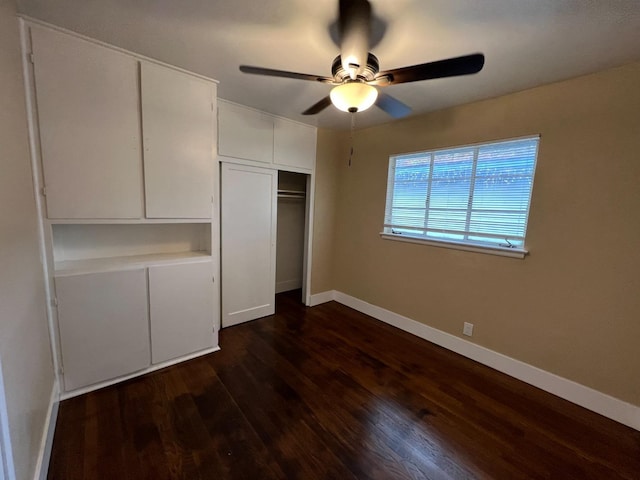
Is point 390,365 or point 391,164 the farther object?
point 391,164

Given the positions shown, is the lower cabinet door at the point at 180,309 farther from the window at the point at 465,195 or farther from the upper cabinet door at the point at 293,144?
the window at the point at 465,195

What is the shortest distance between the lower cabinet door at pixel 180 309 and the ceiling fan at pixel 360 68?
1.72 m

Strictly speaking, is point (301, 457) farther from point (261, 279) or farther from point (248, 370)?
point (261, 279)

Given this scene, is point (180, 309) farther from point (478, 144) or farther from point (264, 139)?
point (478, 144)

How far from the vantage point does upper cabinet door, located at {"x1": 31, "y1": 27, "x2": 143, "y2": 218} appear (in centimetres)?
166

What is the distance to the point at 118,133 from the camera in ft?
6.26

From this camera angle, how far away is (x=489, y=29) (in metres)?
1.50


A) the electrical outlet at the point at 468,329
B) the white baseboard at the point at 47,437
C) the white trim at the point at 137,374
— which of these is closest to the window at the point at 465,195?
the electrical outlet at the point at 468,329

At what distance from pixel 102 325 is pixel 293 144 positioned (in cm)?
263

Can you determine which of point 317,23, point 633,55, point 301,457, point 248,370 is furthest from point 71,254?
point 633,55

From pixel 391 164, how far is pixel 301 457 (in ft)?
9.75

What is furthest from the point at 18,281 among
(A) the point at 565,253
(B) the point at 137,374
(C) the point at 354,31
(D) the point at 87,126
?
(A) the point at 565,253

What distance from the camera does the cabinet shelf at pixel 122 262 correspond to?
6.22 ft

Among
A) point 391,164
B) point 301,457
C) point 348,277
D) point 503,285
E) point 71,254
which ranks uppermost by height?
point 391,164
